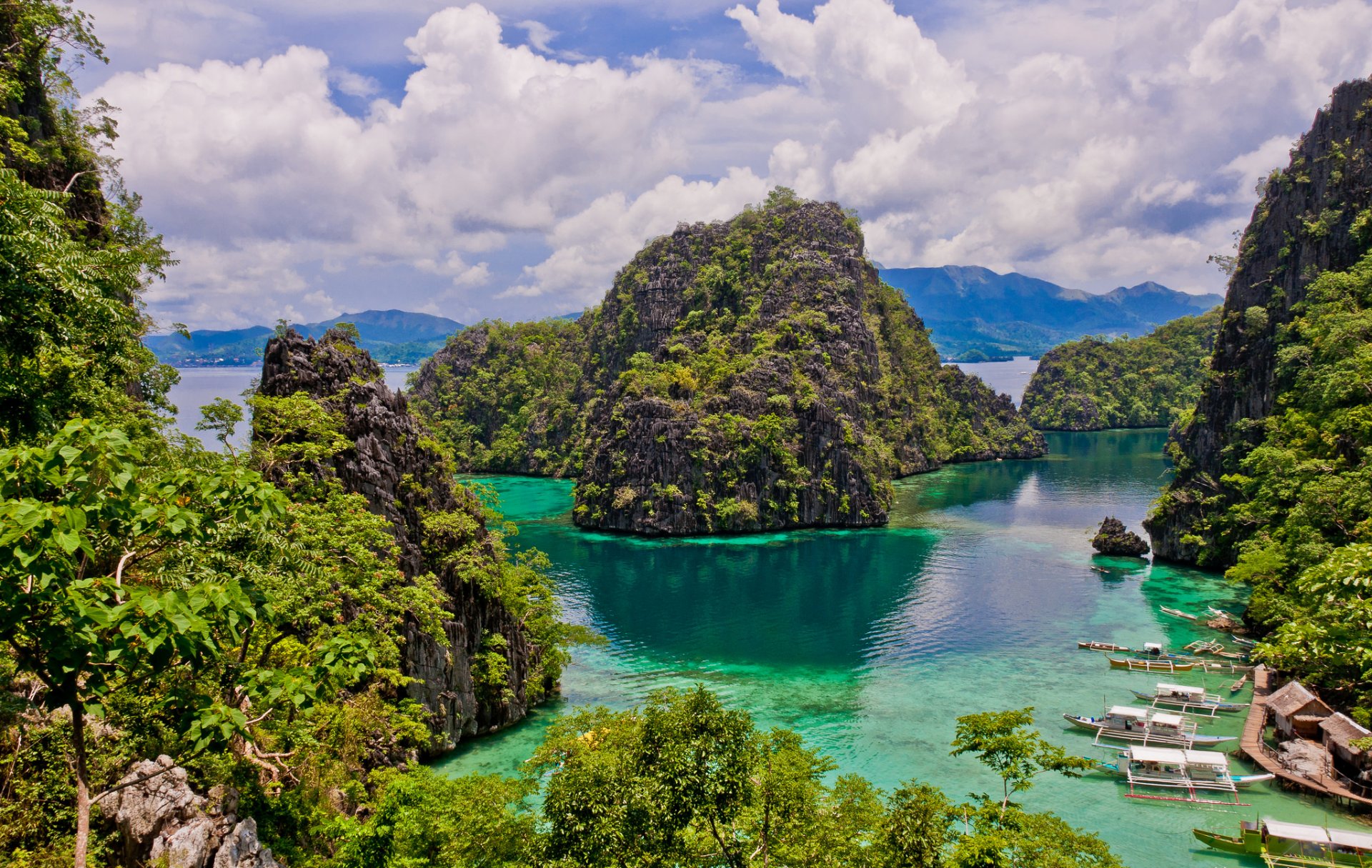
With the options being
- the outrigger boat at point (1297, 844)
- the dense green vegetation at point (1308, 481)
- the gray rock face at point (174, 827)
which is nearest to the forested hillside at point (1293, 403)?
the dense green vegetation at point (1308, 481)

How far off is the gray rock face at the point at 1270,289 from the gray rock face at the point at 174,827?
5503cm

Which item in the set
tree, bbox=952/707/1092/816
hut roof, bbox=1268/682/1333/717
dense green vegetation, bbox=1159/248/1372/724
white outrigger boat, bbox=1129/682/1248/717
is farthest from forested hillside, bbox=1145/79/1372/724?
tree, bbox=952/707/1092/816

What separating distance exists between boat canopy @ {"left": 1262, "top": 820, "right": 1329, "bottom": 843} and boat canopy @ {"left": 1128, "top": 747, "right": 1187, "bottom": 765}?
3.94 m

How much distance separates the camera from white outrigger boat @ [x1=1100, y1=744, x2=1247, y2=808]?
22.9 m

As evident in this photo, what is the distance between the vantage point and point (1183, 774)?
23719 millimetres

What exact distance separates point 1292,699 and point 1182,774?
6066mm

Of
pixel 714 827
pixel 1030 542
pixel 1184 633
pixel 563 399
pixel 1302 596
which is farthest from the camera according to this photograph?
pixel 563 399

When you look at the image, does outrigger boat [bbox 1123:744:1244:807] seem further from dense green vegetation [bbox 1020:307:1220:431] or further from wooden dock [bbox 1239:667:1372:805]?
dense green vegetation [bbox 1020:307:1220:431]

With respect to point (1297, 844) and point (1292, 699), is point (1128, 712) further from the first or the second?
point (1297, 844)

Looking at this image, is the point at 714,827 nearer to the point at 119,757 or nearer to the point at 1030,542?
the point at 119,757

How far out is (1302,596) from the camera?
31375 mm

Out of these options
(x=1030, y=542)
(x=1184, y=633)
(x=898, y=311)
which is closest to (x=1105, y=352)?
(x=898, y=311)

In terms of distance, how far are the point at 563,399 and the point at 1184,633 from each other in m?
81.6

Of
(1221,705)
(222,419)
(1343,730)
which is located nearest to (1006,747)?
(1343,730)
